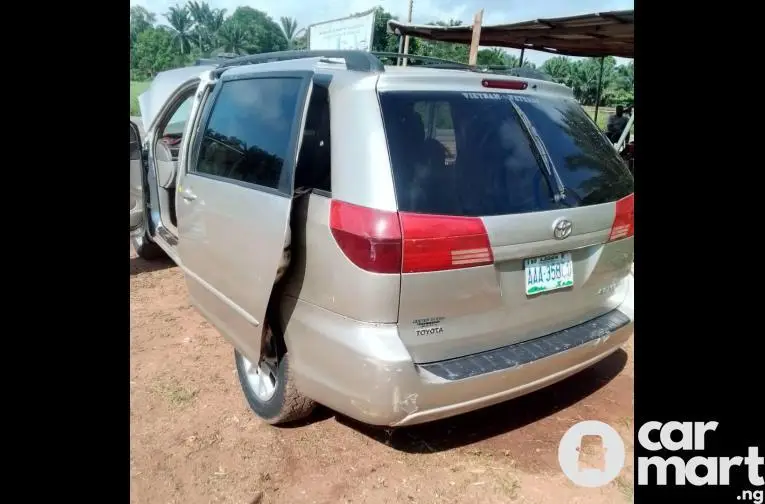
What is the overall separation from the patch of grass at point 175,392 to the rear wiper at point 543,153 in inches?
95.5

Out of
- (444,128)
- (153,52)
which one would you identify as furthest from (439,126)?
(153,52)

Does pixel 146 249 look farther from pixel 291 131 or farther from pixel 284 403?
pixel 291 131

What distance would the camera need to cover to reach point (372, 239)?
2170mm

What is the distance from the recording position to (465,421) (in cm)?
311

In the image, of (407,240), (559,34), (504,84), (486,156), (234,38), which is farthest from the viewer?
(234,38)

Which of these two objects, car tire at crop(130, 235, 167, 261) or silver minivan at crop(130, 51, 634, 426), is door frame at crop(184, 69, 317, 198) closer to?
silver minivan at crop(130, 51, 634, 426)

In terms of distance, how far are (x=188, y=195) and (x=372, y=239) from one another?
178cm

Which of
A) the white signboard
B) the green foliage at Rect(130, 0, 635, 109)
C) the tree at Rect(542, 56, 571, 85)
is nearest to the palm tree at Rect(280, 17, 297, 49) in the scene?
the green foliage at Rect(130, 0, 635, 109)

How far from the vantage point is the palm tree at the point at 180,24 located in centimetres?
7100

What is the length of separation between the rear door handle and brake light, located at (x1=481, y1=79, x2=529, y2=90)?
72.8 inches
